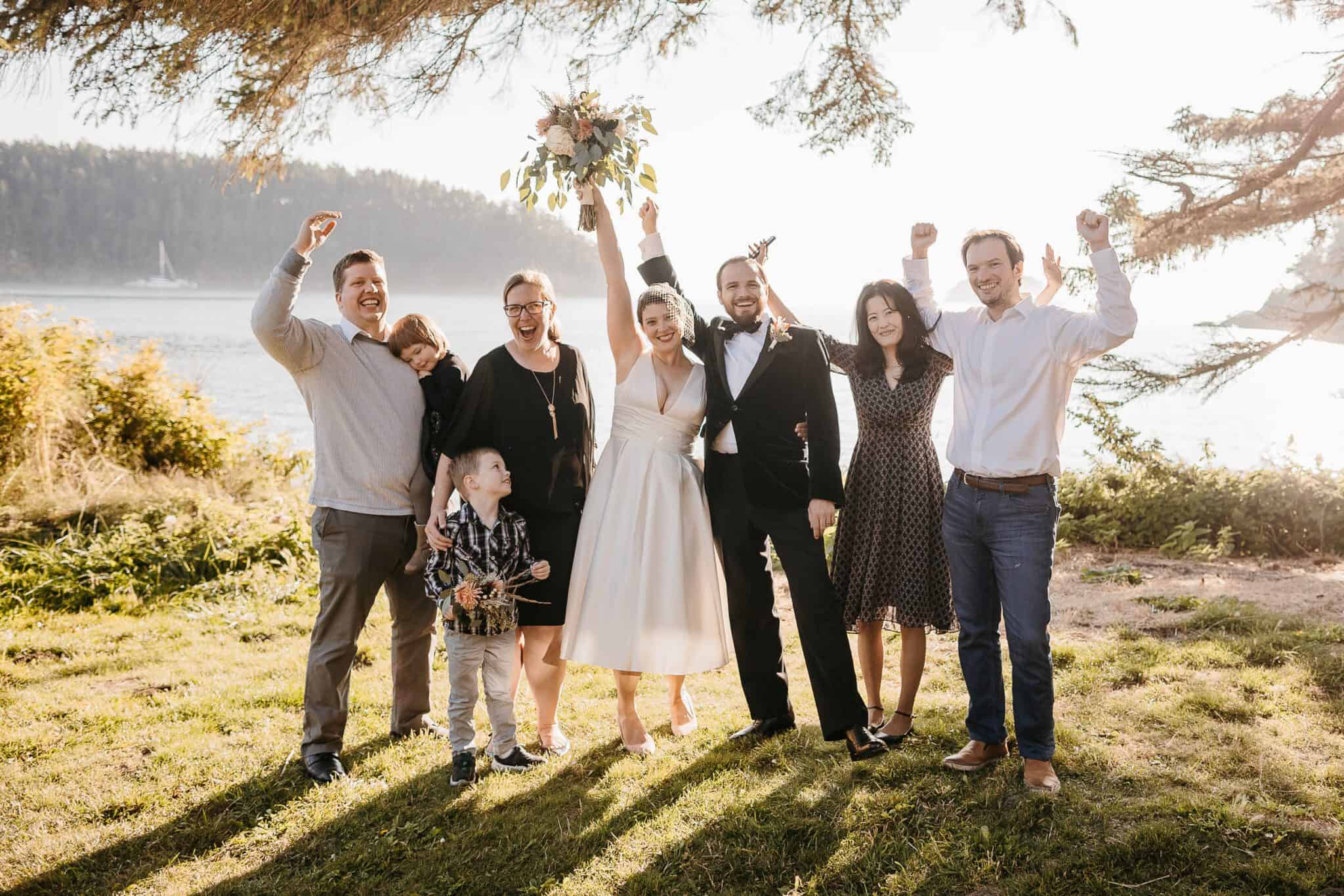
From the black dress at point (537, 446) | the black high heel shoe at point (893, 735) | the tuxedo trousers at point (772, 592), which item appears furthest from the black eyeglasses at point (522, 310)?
the black high heel shoe at point (893, 735)

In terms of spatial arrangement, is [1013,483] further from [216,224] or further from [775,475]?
[216,224]

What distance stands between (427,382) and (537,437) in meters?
0.59

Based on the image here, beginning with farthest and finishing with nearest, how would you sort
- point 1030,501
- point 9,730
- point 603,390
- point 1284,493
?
point 603,390
point 1284,493
point 9,730
point 1030,501

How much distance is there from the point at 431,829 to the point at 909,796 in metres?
1.82

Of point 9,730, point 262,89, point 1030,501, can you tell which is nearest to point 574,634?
point 1030,501

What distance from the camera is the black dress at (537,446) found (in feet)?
12.4

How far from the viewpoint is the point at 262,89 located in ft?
18.4

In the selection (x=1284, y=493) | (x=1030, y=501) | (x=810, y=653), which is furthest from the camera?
(x=1284, y=493)

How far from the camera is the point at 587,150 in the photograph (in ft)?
12.9

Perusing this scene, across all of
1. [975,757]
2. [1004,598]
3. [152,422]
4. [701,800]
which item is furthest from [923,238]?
[152,422]

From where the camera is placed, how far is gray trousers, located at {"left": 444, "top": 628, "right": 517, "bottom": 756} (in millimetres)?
3748

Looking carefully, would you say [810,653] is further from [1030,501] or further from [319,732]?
[319,732]

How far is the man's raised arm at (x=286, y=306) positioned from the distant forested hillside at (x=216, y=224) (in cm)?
4411

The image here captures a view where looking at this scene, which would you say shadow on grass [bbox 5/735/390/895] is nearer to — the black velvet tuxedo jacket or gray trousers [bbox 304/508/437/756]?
gray trousers [bbox 304/508/437/756]
